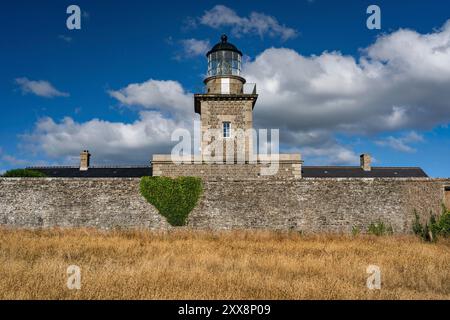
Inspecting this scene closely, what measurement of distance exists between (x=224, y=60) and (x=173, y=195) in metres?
11.1

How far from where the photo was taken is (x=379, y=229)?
16.1 meters

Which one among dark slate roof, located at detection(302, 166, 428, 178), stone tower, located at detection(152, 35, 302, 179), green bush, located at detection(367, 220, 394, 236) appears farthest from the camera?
dark slate roof, located at detection(302, 166, 428, 178)

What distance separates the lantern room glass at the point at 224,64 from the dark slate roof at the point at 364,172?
10.5 m

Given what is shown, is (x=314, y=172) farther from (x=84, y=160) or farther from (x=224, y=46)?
(x=84, y=160)

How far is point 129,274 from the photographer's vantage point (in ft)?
21.5

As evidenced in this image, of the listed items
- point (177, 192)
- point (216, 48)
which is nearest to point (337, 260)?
point (177, 192)

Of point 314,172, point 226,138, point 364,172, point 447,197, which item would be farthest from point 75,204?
point 364,172

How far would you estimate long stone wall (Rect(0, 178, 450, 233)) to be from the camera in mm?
16625

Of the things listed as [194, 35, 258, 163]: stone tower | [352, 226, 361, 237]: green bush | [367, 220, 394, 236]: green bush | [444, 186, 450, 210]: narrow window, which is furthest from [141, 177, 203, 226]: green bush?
[444, 186, 450, 210]: narrow window

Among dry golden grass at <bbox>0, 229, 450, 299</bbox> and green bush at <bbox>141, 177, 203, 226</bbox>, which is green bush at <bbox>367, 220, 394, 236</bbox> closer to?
dry golden grass at <bbox>0, 229, 450, 299</bbox>

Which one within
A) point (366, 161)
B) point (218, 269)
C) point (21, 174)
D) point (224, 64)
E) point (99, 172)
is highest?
point (224, 64)

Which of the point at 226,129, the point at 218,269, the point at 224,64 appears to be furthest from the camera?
the point at 224,64

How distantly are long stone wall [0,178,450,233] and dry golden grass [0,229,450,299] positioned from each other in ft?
16.0
